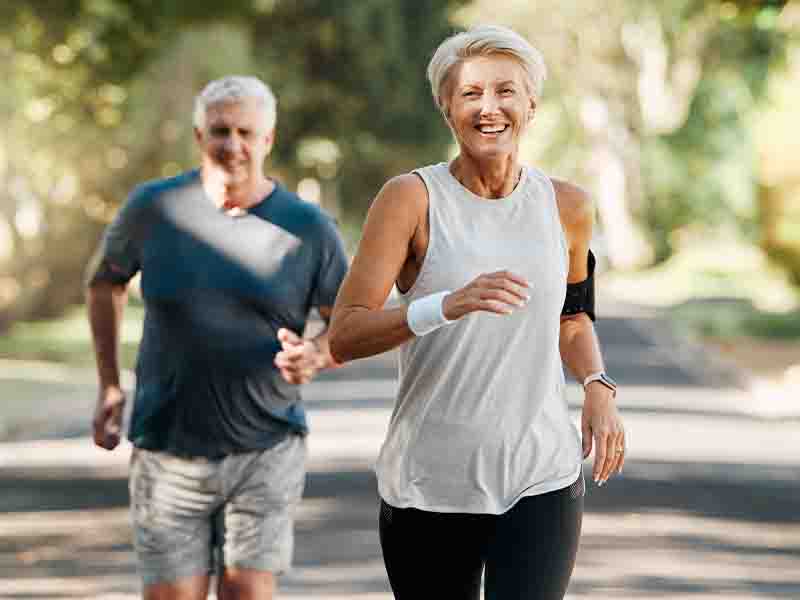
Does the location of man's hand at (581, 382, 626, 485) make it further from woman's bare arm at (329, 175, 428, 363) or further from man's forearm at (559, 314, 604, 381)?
woman's bare arm at (329, 175, 428, 363)

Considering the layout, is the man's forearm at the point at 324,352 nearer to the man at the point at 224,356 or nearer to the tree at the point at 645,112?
the man at the point at 224,356

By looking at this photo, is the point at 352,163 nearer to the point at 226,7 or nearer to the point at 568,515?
the point at 226,7

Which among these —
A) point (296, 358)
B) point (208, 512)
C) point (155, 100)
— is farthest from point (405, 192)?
point (155, 100)

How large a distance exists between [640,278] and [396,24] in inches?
517

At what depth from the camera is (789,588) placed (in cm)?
965

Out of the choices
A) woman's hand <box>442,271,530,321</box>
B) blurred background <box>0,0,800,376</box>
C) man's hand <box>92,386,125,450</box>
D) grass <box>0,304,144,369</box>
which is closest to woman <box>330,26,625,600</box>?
woman's hand <box>442,271,530,321</box>

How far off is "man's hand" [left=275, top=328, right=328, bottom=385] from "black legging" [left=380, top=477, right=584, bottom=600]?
49.4 inches

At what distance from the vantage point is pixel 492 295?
4328 mm

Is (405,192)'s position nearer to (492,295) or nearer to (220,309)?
(492,295)

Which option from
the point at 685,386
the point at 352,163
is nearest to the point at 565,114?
the point at 352,163

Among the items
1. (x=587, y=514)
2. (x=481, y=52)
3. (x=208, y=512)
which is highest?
(x=481, y=52)

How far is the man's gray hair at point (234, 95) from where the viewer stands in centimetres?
632

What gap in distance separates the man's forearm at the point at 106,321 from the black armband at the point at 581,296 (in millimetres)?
1900

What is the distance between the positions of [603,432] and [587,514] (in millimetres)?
7436
